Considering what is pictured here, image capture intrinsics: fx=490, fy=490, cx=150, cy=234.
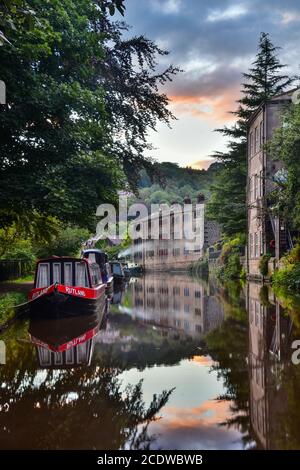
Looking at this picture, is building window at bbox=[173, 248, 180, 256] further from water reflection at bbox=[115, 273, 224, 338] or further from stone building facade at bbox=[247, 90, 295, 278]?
water reflection at bbox=[115, 273, 224, 338]

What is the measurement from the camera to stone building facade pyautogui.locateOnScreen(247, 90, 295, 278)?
33750 millimetres

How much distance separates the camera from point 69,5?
58.6 ft

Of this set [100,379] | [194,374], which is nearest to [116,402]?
[100,379]

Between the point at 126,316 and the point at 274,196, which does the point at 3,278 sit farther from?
the point at 274,196

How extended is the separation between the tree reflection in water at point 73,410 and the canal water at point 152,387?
0.01 metres

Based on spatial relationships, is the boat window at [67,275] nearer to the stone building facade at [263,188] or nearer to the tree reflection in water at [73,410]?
the tree reflection in water at [73,410]

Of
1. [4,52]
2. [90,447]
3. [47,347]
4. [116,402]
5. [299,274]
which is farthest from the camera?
[299,274]

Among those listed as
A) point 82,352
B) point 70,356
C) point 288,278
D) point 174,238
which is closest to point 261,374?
point 70,356

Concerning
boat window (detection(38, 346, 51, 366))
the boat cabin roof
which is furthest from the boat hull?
boat window (detection(38, 346, 51, 366))

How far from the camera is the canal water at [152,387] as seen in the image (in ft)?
18.3

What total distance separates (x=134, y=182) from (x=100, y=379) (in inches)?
673

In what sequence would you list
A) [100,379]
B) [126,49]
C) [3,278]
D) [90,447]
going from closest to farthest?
[90,447] → [100,379] → [126,49] → [3,278]

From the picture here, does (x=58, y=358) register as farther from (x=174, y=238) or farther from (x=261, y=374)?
(x=174, y=238)

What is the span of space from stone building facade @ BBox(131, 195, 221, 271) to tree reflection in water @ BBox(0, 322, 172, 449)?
6037cm
